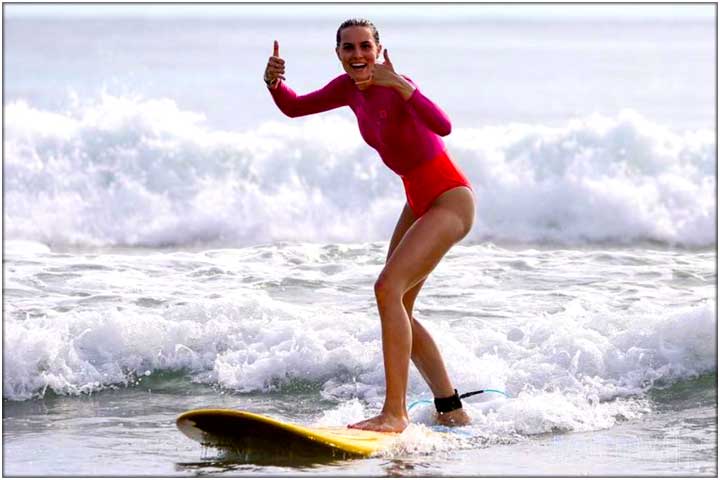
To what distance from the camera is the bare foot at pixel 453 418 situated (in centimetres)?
754

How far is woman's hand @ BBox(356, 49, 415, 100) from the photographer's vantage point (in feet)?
22.5

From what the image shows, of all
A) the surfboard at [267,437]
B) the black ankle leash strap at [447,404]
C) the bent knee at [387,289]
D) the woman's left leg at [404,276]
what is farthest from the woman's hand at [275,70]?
the black ankle leash strap at [447,404]

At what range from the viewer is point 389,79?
22.6ft

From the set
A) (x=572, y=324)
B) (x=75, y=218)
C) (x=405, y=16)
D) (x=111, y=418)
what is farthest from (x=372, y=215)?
(x=405, y=16)

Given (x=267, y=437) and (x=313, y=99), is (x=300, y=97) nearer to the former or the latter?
(x=313, y=99)

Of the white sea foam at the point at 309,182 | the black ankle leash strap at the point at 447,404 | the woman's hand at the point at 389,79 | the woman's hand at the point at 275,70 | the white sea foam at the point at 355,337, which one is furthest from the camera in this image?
the white sea foam at the point at 309,182

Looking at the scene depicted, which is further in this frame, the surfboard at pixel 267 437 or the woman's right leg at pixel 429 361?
the woman's right leg at pixel 429 361

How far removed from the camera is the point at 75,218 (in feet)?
55.7

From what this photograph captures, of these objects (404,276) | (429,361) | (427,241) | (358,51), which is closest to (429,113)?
(358,51)

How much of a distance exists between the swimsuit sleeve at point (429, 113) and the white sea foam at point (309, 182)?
8820 mm

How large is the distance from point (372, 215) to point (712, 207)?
4.02m

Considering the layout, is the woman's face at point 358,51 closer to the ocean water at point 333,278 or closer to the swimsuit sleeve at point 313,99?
the swimsuit sleeve at point 313,99

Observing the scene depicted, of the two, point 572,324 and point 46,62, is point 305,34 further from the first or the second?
point 572,324

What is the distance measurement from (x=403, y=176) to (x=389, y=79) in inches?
21.0
